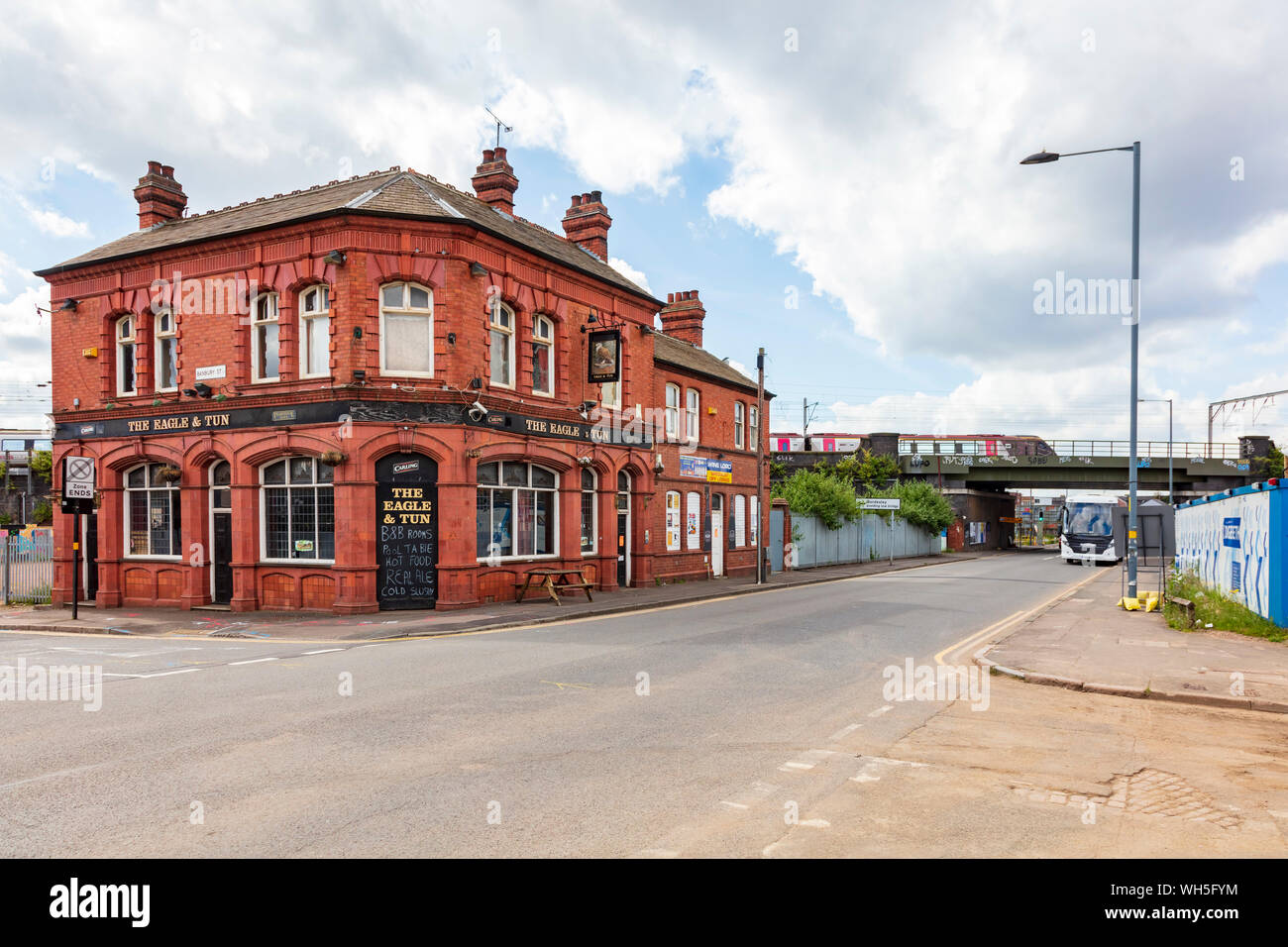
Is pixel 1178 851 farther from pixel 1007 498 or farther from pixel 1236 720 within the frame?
pixel 1007 498

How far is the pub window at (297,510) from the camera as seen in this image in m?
19.0

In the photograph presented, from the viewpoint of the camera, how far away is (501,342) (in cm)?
2089

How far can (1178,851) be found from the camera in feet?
16.1

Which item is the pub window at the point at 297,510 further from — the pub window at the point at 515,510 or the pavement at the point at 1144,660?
the pavement at the point at 1144,660

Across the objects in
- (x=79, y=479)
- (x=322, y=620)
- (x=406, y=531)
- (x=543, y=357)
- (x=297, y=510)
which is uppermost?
(x=543, y=357)

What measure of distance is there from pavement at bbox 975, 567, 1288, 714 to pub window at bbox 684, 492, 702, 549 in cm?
1255

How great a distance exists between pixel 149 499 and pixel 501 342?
9609 millimetres

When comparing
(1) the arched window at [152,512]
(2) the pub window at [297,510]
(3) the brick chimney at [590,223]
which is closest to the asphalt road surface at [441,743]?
(2) the pub window at [297,510]

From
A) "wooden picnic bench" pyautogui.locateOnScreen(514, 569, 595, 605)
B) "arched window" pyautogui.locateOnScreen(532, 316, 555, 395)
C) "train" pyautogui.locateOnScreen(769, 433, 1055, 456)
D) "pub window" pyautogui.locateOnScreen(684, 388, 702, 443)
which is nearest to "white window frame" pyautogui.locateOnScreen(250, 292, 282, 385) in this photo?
"arched window" pyautogui.locateOnScreen(532, 316, 555, 395)

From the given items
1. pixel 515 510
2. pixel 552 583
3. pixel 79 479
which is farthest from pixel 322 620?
pixel 79 479

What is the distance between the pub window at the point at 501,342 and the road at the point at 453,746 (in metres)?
8.41

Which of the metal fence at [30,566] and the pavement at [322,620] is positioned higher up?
the metal fence at [30,566]

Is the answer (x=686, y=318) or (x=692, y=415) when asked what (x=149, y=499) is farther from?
(x=686, y=318)

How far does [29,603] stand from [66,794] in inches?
792
